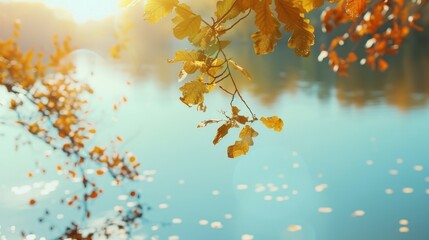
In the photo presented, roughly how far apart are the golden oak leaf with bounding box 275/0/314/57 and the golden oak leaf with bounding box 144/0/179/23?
1.39 feet

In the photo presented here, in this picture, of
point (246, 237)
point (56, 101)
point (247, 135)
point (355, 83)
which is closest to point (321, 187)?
point (246, 237)

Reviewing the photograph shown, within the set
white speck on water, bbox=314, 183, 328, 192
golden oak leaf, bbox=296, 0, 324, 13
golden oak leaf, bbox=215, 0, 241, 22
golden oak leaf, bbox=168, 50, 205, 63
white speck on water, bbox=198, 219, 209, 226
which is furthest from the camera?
white speck on water, bbox=314, 183, 328, 192

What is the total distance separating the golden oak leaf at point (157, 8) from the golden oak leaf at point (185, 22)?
3cm

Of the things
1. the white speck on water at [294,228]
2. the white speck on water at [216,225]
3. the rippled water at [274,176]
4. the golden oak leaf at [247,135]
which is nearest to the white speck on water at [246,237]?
the rippled water at [274,176]

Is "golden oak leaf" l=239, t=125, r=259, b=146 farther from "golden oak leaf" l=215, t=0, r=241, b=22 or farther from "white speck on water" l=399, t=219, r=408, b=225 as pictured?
"white speck on water" l=399, t=219, r=408, b=225

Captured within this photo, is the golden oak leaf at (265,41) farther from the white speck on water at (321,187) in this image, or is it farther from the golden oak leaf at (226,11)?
the white speck on water at (321,187)

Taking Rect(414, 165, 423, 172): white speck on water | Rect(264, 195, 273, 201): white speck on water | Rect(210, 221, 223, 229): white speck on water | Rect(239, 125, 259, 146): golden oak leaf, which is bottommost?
Rect(239, 125, 259, 146): golden oak leaf

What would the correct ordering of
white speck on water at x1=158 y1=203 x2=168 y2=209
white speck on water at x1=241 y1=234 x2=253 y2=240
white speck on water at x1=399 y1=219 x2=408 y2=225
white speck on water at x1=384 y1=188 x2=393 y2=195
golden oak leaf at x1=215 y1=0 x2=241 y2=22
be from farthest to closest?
white speck on water at x1=384 y1=188 x2=393 y2=195, white speck on water at x1=158 y1=203 x2=168 y2=209, white speck on water at x1=399 y1=219 x2=408 y2=225, white speck on water at x1=241 y1=234 x2=253 y2=240, golden oak leaf at x1=215 y1=0 x2=241 y2=22

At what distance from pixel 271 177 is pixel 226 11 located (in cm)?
1222

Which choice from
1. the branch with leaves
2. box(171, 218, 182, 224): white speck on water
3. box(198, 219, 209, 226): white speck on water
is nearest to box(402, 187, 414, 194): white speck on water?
box(198, 219, 209, 226): white speck on water

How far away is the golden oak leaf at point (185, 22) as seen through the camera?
2102 millimetres

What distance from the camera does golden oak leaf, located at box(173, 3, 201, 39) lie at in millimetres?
→ 2102

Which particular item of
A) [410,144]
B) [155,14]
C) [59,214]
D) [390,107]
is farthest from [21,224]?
[390,107]

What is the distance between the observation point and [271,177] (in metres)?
14.2
